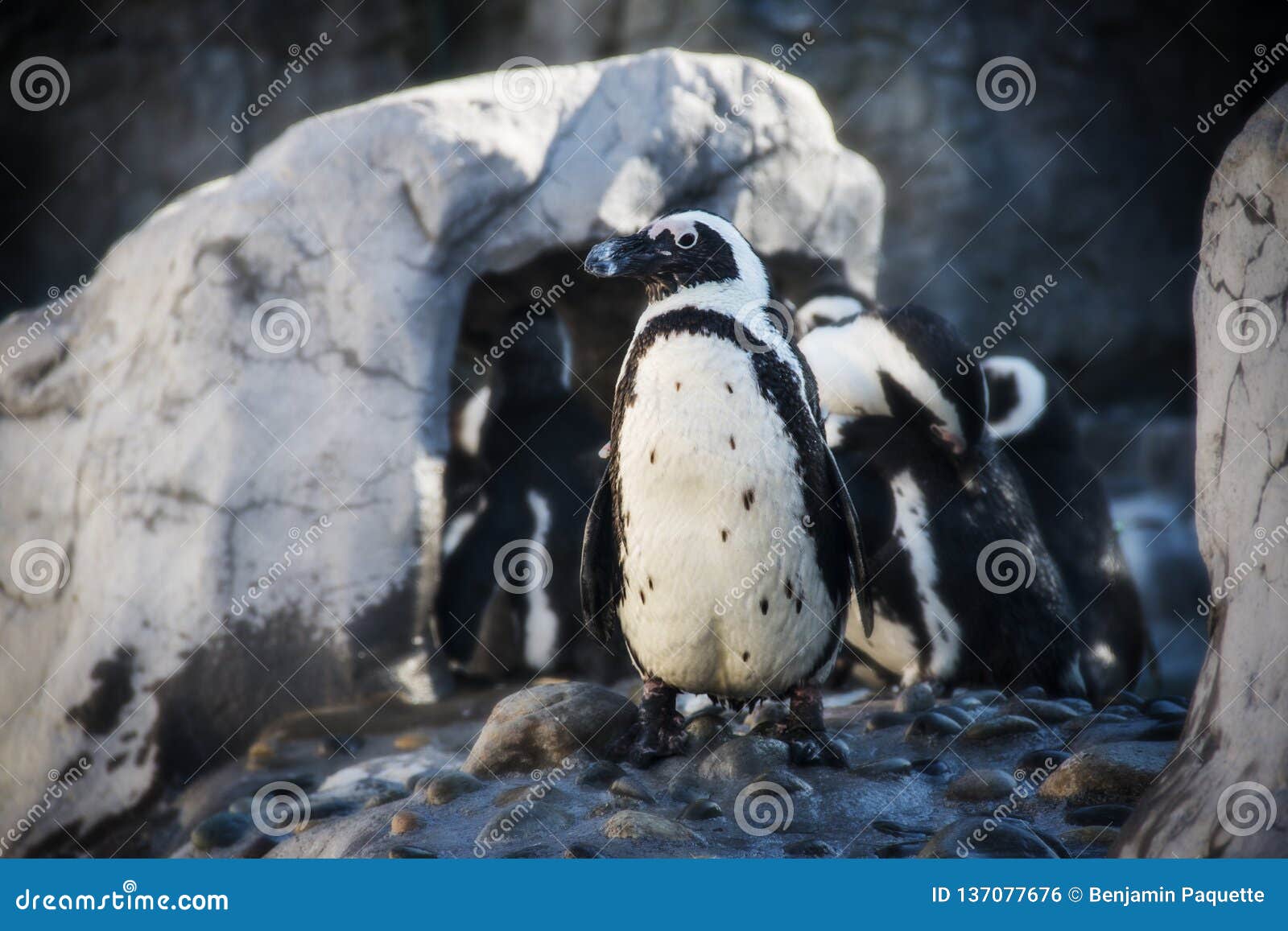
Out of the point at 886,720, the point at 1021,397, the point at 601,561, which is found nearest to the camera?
the point at 601,561

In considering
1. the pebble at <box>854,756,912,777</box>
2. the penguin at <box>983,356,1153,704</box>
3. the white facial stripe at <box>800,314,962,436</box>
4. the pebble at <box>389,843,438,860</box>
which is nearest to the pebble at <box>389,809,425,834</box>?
the pebble at <box>389,843,438,860</box>

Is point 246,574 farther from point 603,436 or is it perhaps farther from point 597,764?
point 597,764

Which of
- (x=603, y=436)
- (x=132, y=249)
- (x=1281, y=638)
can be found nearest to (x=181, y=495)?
(x=132, y=249)

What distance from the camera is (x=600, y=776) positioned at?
1982 mm

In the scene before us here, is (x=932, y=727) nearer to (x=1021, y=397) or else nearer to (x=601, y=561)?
(x=601, y=561)

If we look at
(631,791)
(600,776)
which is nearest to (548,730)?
(600,776)

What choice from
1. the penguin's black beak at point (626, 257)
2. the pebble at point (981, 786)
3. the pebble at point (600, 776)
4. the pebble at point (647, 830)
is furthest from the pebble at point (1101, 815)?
the penguin's black beak at point (626, 257)

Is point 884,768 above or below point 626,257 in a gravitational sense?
below

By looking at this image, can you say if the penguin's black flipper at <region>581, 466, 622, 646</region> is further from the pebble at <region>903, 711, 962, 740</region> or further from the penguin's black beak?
the pebble at <region>903, 711, 962, 740</region>

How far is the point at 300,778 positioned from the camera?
2.71m

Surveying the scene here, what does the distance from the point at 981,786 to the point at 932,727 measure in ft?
0.90

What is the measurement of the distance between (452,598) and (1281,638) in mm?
2343

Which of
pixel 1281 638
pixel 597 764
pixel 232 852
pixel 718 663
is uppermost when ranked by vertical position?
pixel 1281 638

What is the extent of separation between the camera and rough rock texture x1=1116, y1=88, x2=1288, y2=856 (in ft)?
4.53
